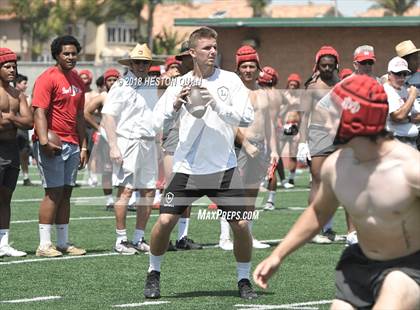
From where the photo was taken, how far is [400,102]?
12938 mm

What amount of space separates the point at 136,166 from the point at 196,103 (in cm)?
381

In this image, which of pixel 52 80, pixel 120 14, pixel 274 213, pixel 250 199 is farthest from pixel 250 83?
pixel 120 14

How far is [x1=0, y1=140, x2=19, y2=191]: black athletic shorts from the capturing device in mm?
12844

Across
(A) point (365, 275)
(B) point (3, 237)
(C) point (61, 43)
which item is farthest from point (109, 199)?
(A) point (365, 275)

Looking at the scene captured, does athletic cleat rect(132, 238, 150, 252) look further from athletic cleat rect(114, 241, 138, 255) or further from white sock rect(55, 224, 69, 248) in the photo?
white sock rect(55, 224, 69, 248)

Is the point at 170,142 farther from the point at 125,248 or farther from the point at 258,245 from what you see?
the point at 258,245

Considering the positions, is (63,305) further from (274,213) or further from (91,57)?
(91,57)

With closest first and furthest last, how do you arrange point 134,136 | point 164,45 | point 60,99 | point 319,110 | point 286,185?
point 60,99
point 319,110
point 134,136
point 286,185
point 164,45

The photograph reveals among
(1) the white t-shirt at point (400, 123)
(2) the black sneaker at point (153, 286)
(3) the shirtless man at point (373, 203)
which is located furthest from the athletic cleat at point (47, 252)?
(3) the shirtless man at point (373, 203)

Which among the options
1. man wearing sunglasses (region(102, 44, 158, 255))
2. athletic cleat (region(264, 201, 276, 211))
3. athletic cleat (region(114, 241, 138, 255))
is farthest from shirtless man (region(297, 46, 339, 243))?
athletic cleat (region(264, 201, 276, 211))

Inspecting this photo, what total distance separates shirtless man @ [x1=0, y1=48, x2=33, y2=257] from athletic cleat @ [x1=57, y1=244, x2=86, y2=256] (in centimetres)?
45

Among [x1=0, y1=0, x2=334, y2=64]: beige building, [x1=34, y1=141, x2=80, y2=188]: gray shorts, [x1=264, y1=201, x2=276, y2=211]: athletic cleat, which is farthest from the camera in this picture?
[x1=0, y1=0, x2=334, y2=64]: beige building

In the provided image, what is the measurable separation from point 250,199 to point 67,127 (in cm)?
208

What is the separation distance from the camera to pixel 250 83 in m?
12.9
